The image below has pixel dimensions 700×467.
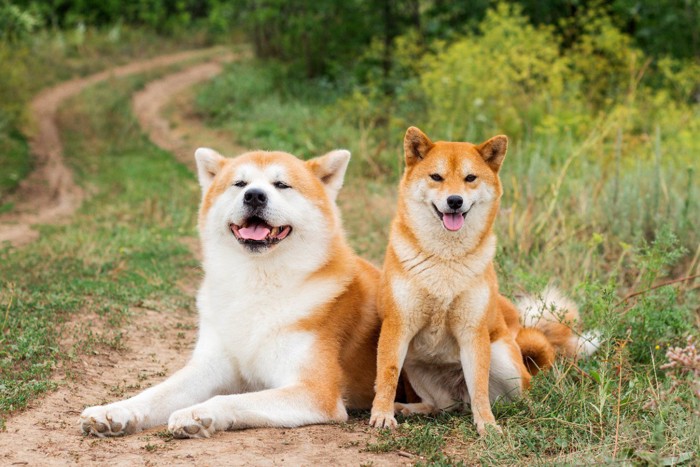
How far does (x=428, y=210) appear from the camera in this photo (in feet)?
14.1

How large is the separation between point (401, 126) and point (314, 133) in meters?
1.76

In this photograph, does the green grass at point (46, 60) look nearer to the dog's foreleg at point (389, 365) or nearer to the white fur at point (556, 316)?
the white fur at point (556, 316)

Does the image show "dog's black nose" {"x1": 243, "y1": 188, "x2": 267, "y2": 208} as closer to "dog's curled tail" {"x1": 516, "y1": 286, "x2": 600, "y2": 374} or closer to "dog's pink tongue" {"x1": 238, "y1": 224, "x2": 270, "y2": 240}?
"dog's pink tongue" {"x1": 238, "y1": 224, "x2": 270, "y2": 240}

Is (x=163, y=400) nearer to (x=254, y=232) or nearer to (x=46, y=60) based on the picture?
(x=254, y=232)

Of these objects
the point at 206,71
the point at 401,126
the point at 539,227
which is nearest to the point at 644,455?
the point at 539,227

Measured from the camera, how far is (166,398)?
169 inches

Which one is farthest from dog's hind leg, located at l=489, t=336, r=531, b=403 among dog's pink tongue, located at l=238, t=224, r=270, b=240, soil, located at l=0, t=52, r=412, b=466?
dog's pink tongue, located at l=238, t=224, r=270, b=240

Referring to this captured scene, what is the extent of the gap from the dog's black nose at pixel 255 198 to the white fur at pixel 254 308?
36mm

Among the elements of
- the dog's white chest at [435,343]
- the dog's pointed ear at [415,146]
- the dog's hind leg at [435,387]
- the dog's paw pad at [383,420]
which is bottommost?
the dog's hind leg at [435,387]

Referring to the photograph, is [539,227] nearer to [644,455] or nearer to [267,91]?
[644,455]

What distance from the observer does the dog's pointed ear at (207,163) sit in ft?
15.5

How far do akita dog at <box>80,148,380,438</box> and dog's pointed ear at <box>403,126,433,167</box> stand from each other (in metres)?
→ 0.48

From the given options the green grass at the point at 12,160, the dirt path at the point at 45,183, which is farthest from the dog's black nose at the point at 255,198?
the green grass at the point at 12,160

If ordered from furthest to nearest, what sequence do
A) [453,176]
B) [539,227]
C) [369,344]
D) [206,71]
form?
[206,71]
[539,227]
[369,344]
[453,176]
